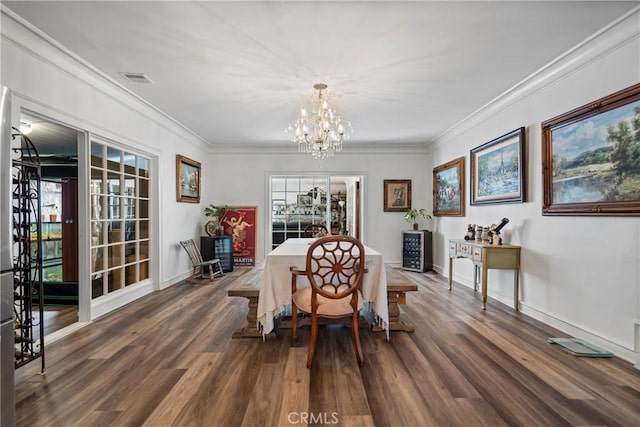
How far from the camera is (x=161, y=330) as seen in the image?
305 centimetres

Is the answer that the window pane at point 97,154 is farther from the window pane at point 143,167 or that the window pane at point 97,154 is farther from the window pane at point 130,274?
the window pane at point 130,274

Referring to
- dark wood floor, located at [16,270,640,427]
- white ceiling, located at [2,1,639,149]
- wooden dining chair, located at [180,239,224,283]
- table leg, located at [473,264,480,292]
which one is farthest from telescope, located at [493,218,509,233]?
wooden dining chair, located at [180,239,224,283]

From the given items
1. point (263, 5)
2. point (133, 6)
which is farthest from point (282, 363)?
point (133, 6)

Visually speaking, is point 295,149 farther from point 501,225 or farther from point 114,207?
point 501,225

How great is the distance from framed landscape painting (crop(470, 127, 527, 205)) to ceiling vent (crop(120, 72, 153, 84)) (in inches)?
163

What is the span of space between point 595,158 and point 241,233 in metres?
5.60

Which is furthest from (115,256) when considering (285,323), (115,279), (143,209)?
(285,323)

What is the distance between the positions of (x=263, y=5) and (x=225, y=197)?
4.91 m

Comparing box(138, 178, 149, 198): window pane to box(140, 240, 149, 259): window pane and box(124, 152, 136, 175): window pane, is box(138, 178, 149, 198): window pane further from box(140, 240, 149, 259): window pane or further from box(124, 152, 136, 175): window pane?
box(140, 240, 149, 259): window pane

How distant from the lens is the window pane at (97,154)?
11.4ft

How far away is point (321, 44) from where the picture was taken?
2617 millimetres

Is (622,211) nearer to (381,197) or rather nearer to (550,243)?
(550,243)

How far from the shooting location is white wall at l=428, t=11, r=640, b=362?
2.42 meters

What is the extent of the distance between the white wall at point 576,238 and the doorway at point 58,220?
202 inches
